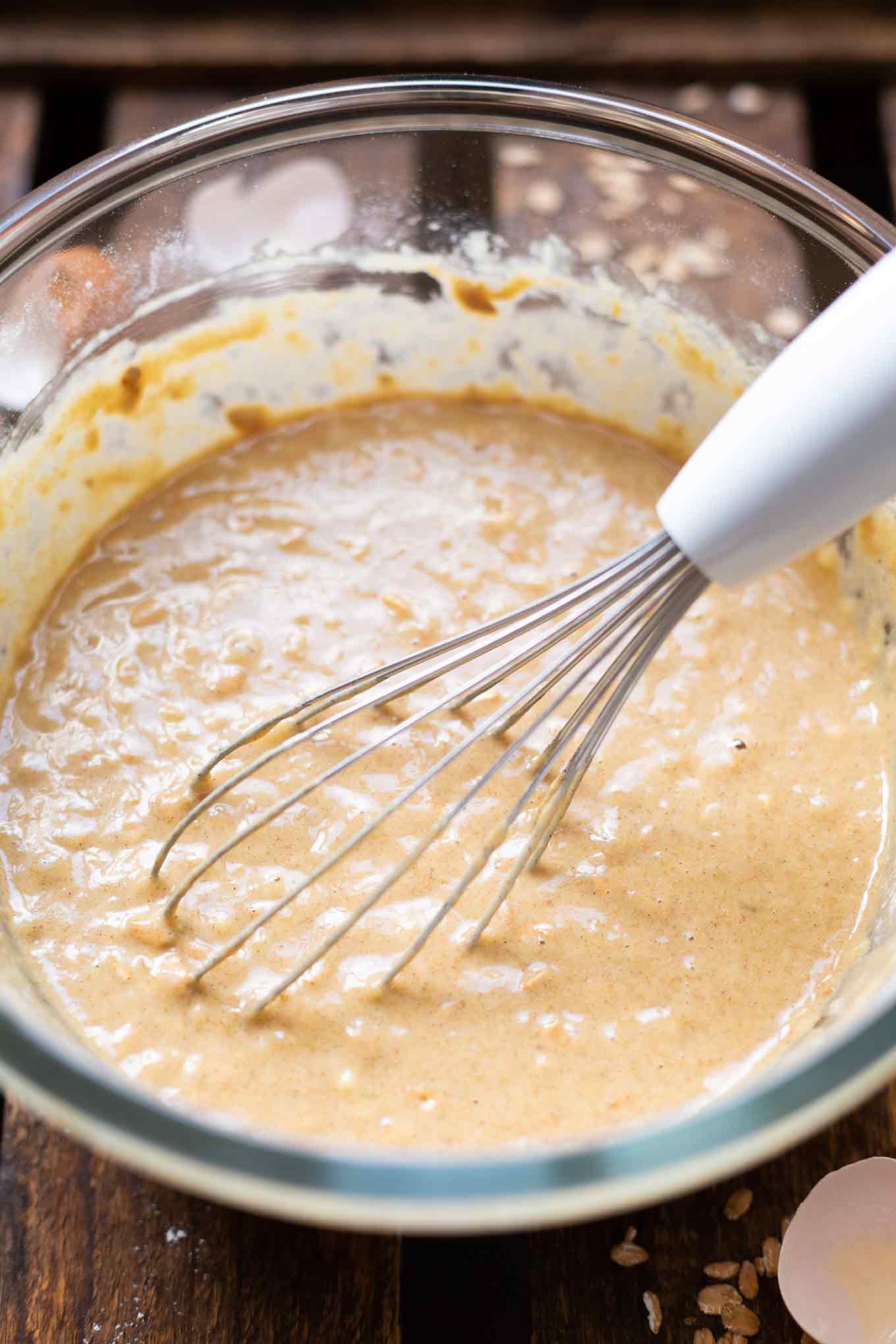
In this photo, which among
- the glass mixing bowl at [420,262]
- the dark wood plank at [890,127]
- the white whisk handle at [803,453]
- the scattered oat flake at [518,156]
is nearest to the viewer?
the white whisk handle at [803,453]

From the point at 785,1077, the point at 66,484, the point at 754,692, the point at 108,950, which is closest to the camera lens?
the point at 785,1077

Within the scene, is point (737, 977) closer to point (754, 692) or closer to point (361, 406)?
point (754, 692)

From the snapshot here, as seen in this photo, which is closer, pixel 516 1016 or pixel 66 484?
pixel 516 1016

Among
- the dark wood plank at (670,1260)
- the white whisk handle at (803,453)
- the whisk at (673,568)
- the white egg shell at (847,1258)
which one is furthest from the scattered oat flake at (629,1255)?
the white whisk handle at (803,453)

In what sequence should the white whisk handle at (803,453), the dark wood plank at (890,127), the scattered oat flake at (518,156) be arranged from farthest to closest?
the dark wood plank at (890,127), the scattered oat flake at (518,156), the white whisk handle at (803,453)

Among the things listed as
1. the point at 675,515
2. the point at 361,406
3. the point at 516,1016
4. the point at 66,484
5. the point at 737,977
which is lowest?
the point at 737,977

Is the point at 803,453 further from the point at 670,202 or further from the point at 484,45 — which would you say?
the point at 484,45

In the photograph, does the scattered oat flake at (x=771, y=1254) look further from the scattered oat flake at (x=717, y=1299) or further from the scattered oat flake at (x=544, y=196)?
the scattered oat flake at (x=544, y=196)

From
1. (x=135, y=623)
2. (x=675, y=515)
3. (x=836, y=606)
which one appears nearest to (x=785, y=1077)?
(x=675, y=515)
